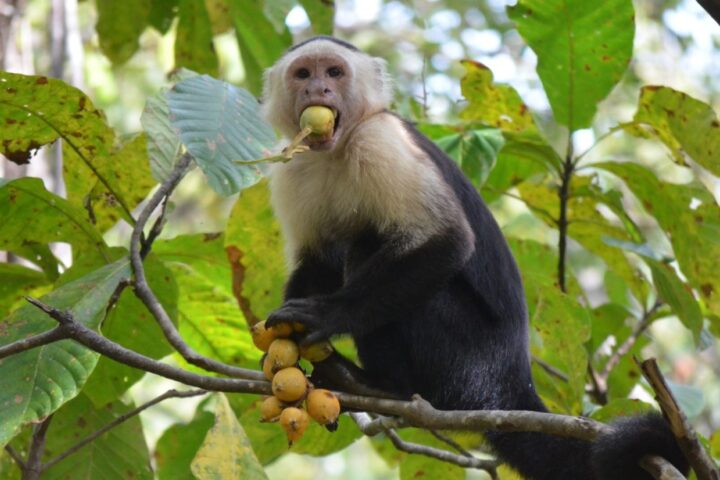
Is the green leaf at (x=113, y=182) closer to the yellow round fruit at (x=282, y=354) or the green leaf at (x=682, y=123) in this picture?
the yellow round fruit at (x=282, y=354)

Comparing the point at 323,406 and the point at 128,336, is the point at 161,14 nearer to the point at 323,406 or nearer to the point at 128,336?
the point at 128,336

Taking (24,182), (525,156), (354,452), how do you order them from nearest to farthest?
(24,182) < (525,156) < (354,452)

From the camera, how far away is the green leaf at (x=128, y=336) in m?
3.54

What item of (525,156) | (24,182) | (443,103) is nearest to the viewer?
(24,182)

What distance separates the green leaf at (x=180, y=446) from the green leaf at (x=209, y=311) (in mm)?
316

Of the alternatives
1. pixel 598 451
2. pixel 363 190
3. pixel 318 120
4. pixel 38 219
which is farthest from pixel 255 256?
pixel 598 451

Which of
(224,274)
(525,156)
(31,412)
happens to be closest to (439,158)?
(525,156)

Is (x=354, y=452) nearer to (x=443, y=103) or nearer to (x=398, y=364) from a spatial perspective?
(x=443, y=103)

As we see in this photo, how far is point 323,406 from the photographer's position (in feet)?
8.92

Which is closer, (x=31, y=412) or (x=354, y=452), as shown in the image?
(x=31, y=412)

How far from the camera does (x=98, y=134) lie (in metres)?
3.42

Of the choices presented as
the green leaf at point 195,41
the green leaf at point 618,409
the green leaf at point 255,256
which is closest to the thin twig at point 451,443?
the green leaf at point 618,409

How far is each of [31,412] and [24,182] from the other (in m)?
0.90

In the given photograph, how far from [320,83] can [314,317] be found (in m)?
1.07
